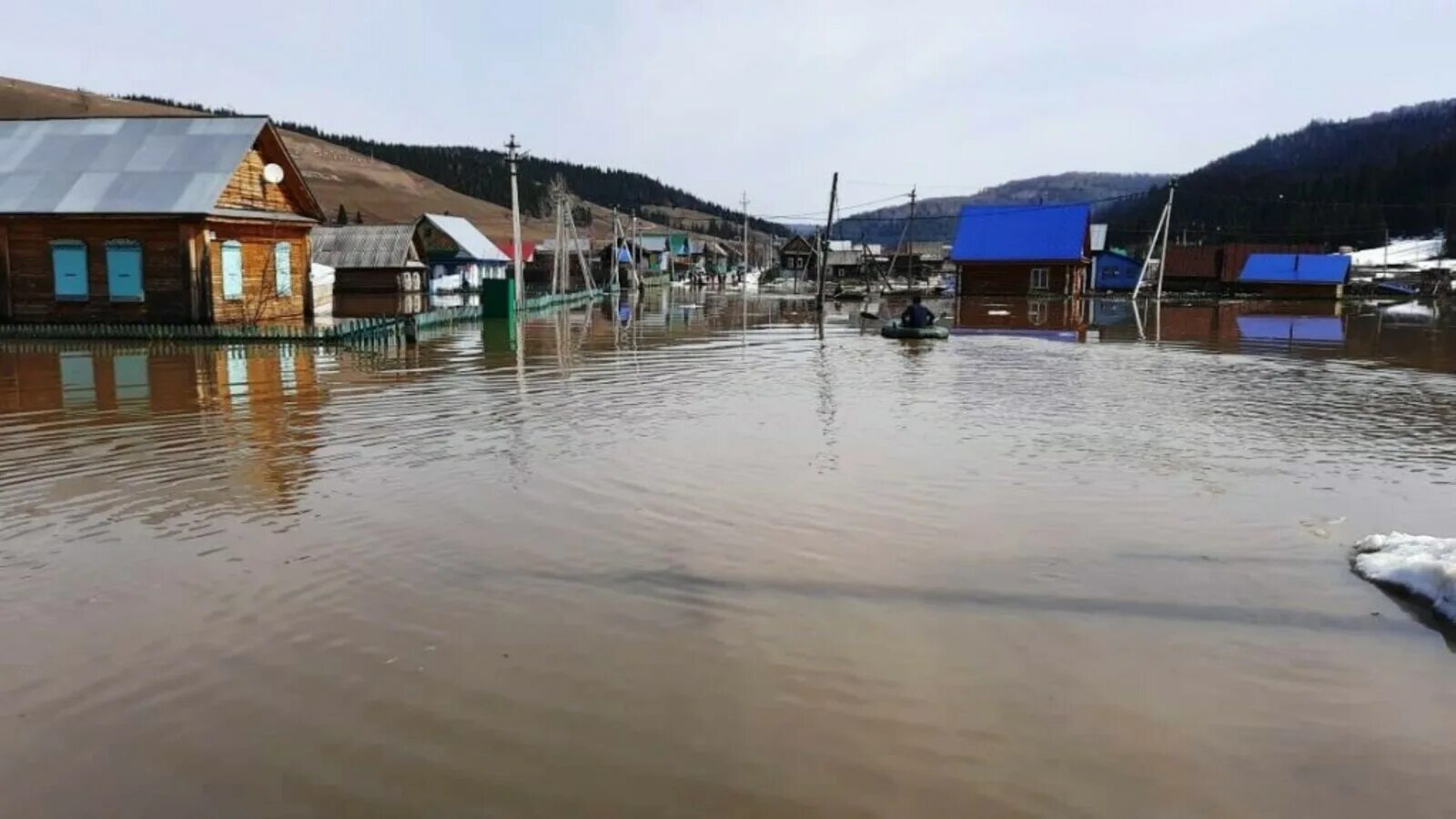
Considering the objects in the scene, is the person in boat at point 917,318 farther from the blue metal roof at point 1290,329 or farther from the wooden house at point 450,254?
the wooden house at point 450,254

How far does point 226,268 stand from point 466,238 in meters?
41.9

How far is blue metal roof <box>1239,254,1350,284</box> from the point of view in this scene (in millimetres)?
64125

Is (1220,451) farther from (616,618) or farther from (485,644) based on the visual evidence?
(485,644)

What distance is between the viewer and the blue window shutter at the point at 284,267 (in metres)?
29.6

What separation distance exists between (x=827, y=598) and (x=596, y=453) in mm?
4904

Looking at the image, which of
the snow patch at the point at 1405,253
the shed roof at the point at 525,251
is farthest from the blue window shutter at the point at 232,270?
the snow patch at the point at 1405,253

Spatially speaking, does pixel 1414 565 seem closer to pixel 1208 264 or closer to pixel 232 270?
pixel 232 270

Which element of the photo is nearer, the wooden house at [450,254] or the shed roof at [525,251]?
the wooden house at [450,254]

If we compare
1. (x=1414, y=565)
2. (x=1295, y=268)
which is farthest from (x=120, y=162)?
(x=1295, y=268)

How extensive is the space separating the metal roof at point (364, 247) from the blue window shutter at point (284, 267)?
80.6ft

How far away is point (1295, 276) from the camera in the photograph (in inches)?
2584

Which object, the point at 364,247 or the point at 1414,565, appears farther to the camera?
the point at 364,247

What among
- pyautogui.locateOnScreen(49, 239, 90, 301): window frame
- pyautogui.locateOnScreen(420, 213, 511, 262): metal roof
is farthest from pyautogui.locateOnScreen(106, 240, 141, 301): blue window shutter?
pyautogui.locateOnScreen(420, 213, 511, 262): metal roof

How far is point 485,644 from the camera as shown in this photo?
5.55m
